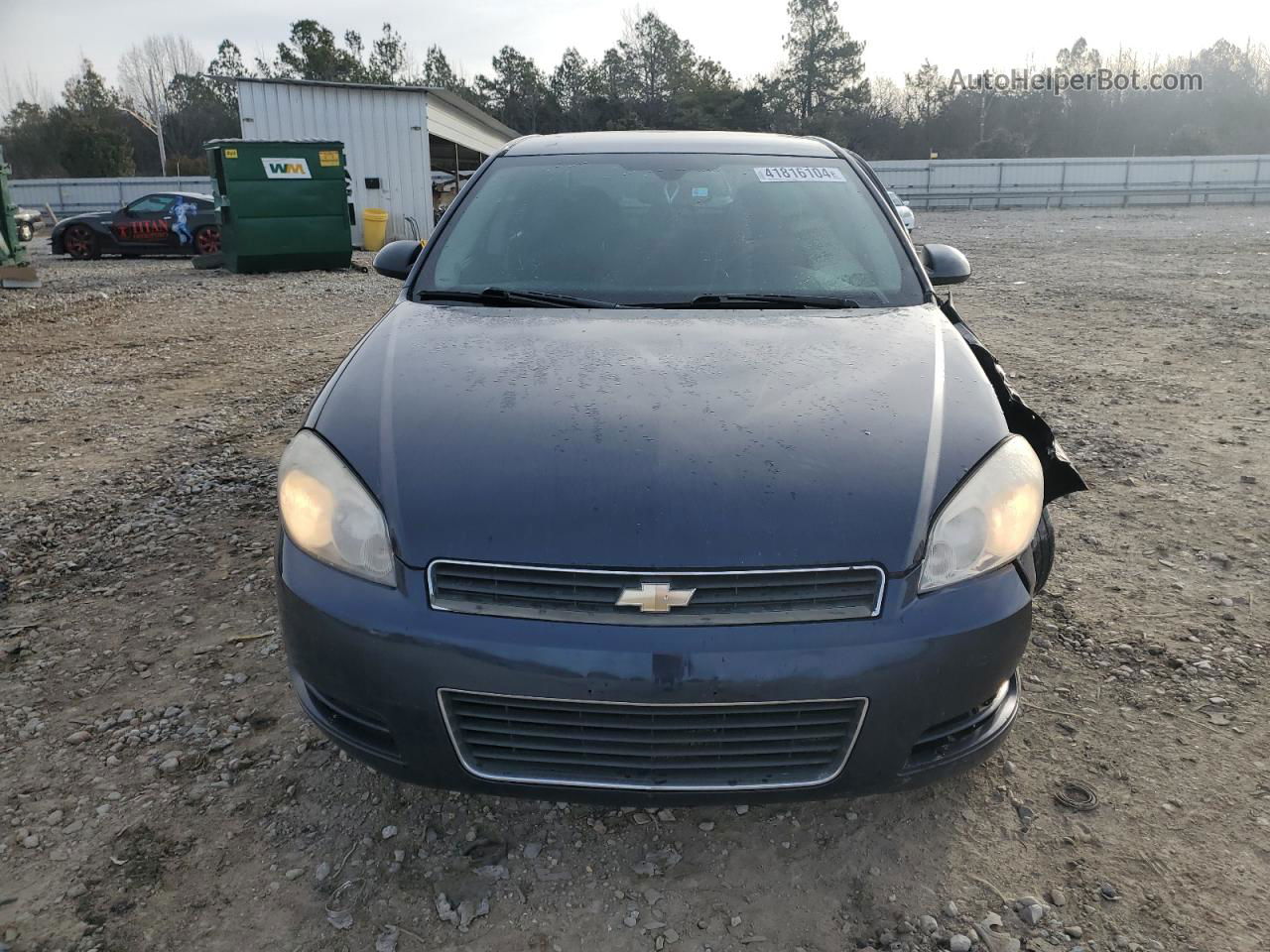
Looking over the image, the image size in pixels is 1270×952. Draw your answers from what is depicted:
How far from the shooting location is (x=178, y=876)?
193 cm

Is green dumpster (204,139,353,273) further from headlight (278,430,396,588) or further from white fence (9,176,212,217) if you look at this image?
white fence (9,176,212,217)

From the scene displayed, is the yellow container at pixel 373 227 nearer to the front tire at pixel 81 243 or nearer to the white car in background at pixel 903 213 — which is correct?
the front tire at pixel 81 243

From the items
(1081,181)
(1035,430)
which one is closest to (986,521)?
(1035,430)

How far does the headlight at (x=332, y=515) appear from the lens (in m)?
1.80

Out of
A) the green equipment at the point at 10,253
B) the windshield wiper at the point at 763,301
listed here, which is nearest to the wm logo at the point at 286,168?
the green equipment at the point at 10,253

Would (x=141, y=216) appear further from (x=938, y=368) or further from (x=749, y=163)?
(x=938, y=368)

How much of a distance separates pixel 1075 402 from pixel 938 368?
4.02 metres

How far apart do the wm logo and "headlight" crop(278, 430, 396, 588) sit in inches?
538

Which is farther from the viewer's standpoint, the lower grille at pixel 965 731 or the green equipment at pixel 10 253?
the green equipment at pixel 10 253

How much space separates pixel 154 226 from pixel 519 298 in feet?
56.7

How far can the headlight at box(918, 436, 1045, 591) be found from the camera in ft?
5.83

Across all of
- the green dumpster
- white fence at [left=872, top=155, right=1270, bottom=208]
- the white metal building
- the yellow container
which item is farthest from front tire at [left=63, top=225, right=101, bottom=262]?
white fence at [left=872, top=155, right=1270, bottom=208]

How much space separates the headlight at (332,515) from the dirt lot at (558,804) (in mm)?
→ 693

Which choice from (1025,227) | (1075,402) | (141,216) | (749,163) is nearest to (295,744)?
(749,163)
